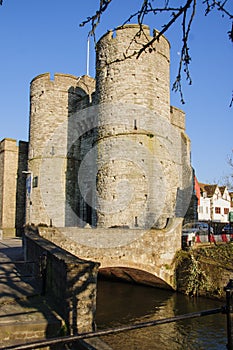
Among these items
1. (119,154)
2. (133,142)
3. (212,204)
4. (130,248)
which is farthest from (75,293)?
(212,204)

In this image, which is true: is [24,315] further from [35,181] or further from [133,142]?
[35,181]

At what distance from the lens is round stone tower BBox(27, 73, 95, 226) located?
2144cm

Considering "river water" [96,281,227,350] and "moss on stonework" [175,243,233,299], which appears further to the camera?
"moss on stonework" [175,243,233,299]

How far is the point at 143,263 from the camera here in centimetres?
1249

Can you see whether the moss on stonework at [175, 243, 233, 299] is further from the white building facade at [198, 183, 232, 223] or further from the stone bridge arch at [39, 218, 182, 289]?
the white building facade at [198, 183, 232, 223]

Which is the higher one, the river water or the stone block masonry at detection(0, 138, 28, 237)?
the stone block masonry at detection(0, 138, 28, 237)

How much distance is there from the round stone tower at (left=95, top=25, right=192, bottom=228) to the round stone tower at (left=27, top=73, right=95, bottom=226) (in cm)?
465

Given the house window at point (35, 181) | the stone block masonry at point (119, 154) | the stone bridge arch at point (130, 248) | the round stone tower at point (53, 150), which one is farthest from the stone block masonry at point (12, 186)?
the stone bridge arch at point (130, 248)

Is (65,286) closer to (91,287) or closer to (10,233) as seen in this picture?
(91,287)

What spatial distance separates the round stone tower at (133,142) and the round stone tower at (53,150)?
4.65 metres

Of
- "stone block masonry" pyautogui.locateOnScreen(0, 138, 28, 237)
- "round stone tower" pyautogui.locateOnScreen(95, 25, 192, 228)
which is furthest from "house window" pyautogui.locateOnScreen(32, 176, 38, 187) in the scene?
"round stone tower" pyautogui.locateOnScreen(95, 25, 192, 228)

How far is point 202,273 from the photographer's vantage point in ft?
→ 41.9

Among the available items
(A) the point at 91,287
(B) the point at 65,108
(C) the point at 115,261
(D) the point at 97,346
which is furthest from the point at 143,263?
(B) the point at 65,108

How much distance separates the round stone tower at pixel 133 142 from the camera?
16.3 m
